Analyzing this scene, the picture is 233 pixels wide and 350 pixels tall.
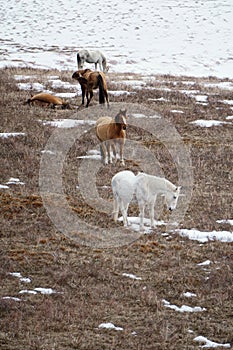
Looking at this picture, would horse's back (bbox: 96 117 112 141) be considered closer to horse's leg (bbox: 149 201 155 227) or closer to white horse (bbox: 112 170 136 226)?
white horse (bbox: 112 170 136 226)

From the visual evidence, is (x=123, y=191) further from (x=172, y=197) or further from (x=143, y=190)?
(x=172, y=197)

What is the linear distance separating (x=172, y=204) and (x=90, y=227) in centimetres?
171

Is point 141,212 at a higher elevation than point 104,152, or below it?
higher

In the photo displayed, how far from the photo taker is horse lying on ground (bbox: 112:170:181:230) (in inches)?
482

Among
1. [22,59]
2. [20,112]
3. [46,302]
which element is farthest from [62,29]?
[46,302]

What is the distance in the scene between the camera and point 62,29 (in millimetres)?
60594

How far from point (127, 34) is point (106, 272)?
50.9 meters

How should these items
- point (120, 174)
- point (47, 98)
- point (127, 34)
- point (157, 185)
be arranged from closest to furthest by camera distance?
point (157, 185), point (120, 174), point (47, 98), point (127, 34)

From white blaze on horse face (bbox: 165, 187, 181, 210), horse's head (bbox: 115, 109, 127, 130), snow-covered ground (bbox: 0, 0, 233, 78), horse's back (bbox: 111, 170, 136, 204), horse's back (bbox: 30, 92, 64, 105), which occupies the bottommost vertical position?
snow-covered ground (bbox: 0, 0, 233, 78)

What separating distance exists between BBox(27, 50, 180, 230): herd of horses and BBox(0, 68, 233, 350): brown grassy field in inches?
18.1

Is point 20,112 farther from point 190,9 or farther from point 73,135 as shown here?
point 190,9

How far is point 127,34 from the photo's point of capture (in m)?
58.8

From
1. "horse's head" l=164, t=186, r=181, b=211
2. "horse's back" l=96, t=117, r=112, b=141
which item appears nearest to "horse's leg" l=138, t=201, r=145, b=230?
"horse's head" l=164, t=186, r=181, b=211

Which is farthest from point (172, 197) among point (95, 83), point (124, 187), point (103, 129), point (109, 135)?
point (95, 83)
